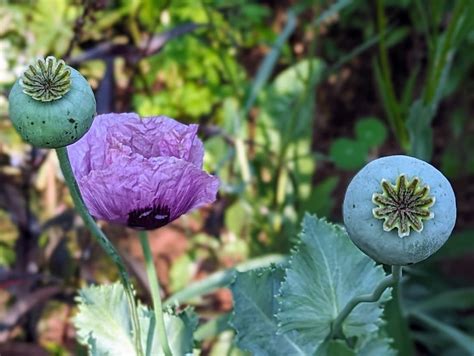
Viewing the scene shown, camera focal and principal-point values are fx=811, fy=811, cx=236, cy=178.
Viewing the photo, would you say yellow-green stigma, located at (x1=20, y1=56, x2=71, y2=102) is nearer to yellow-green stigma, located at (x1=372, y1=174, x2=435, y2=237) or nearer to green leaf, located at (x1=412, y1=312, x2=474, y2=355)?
yellow-green stigma, located at (x1=372, y1=174, x2=435, y2=237)

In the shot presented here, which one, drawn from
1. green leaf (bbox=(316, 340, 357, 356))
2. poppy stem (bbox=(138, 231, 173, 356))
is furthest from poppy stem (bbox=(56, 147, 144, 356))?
green leaf (bbox=(316, 340, 357, 356))

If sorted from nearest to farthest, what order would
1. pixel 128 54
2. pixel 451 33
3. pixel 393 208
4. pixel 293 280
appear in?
pixel 393 208 < pixel 293 280 < pixel 451 33 < pixel 128 54

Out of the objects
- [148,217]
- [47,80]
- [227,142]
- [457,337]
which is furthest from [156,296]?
[227,142]

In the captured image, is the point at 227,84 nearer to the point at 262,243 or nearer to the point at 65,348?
the point at 262,243

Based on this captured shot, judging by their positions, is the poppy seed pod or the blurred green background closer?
the poppy seed pod

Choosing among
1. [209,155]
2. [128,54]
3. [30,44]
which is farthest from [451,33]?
[30,44]

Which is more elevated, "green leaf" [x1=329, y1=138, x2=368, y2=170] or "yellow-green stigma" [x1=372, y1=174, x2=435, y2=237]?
"green leaf" [x1=329, y1=138, x2=368, y2=170]
